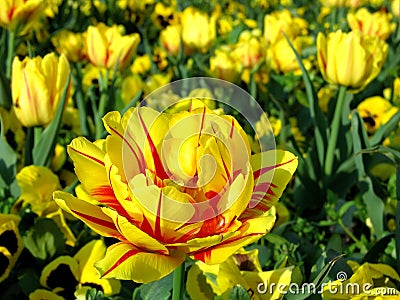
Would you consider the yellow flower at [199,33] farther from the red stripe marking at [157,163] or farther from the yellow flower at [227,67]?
the red stripe marking at [157,163]

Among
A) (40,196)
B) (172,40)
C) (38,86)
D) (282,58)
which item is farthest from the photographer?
(172,40)

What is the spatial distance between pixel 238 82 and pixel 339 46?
0.64 m

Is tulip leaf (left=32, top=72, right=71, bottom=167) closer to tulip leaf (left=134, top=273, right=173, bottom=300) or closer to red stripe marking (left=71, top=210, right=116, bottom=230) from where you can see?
tulip leaf (left=134, top=273, right=173, bottom=300)

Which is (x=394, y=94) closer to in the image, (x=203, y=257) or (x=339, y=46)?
(x=339, y=46)

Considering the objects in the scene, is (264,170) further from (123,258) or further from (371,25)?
(371,25)

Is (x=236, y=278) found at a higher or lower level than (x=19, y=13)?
lower

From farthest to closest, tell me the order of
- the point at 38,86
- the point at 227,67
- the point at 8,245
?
the point at 227,67
the point at 38,86
the point at 8,245

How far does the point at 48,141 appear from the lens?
140 centimetres

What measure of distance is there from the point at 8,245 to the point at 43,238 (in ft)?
0.21

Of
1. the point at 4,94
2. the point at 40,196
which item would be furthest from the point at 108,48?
the point at 40,196

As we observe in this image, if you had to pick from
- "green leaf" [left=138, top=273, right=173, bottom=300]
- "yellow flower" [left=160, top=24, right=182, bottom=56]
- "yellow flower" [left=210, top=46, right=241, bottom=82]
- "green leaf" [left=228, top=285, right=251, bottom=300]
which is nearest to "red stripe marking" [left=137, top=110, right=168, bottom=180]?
"green leaf" [left=228, top=285, right=251, bottom=300]

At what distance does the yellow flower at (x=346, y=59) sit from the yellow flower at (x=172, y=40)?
2.86ft

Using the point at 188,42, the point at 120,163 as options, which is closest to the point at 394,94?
the point at 188,42

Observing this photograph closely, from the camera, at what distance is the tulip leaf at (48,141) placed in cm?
138
